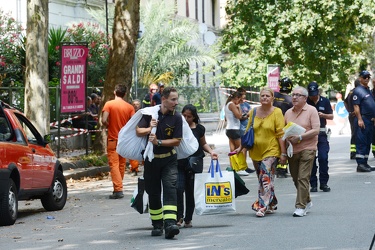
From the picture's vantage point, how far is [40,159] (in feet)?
48.3

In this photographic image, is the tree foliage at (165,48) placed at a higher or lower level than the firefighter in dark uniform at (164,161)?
higher

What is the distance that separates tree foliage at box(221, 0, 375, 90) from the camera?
43.6 m

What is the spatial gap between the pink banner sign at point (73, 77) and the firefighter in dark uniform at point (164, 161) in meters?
11.6

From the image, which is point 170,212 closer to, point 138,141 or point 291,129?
point 138,141

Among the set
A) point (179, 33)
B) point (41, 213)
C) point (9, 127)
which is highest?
point (179, 33)

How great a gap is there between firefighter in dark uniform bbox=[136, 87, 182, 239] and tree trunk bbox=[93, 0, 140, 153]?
1359cm

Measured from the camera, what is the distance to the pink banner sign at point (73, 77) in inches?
906

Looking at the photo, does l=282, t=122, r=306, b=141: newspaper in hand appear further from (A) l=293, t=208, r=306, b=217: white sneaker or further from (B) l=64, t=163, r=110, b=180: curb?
(B) l=64, t=163, r=110, b=180: curb

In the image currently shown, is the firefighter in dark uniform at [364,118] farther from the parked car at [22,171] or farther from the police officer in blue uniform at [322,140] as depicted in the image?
the parked car at [22,171]

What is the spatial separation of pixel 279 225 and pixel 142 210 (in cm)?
164

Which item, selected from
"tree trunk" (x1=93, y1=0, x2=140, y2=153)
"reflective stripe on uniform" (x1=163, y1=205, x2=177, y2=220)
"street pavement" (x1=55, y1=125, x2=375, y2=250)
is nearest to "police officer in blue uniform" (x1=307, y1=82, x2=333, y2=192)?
"street pavement" (x1=55, y1=125, x2=375, y2=250)

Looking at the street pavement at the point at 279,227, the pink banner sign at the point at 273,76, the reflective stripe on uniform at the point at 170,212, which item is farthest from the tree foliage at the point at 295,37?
Result: the reflective stripe on uniform at the point at 170,212

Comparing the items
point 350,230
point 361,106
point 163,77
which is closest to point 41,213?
point 350,230

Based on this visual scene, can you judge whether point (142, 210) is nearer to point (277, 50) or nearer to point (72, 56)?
point (72, 56)
